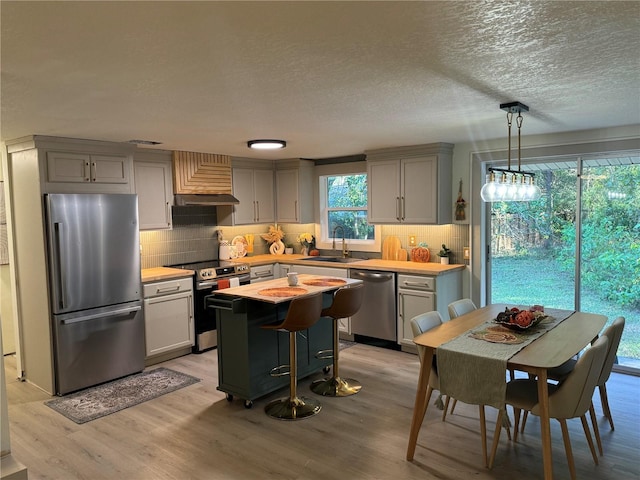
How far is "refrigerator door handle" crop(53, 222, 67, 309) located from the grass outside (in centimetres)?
429

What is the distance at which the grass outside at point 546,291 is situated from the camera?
14.5 feet

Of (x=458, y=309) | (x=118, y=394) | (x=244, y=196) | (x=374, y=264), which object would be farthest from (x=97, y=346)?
(x=458, y=309)

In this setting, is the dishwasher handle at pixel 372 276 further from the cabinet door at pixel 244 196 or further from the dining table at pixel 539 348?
the cabinet door at pixel 244 196

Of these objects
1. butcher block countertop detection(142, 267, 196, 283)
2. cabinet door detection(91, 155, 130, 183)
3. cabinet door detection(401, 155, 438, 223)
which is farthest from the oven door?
cabinet door detection(401, 155, 438, 223)

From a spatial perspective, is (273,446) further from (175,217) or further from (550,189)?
(550,189)

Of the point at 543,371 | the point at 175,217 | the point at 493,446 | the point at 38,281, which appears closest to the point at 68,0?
the point at 543,371

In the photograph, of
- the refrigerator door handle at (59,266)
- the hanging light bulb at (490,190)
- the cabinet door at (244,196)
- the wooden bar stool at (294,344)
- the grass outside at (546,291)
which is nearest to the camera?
the hanging light bulb at (490,190)

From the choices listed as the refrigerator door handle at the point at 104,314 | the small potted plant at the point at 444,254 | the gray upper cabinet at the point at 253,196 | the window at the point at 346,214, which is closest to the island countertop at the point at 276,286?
the refrigerator door handle at the point at 104,314

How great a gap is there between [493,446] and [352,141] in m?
3.03

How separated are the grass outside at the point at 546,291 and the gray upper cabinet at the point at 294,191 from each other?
8.38 feet

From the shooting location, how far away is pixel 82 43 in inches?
72.0

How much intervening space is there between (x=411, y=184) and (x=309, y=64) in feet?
10.6

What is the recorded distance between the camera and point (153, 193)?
198 inches

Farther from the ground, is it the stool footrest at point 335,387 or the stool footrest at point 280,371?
the stool footrest at point 280,371
